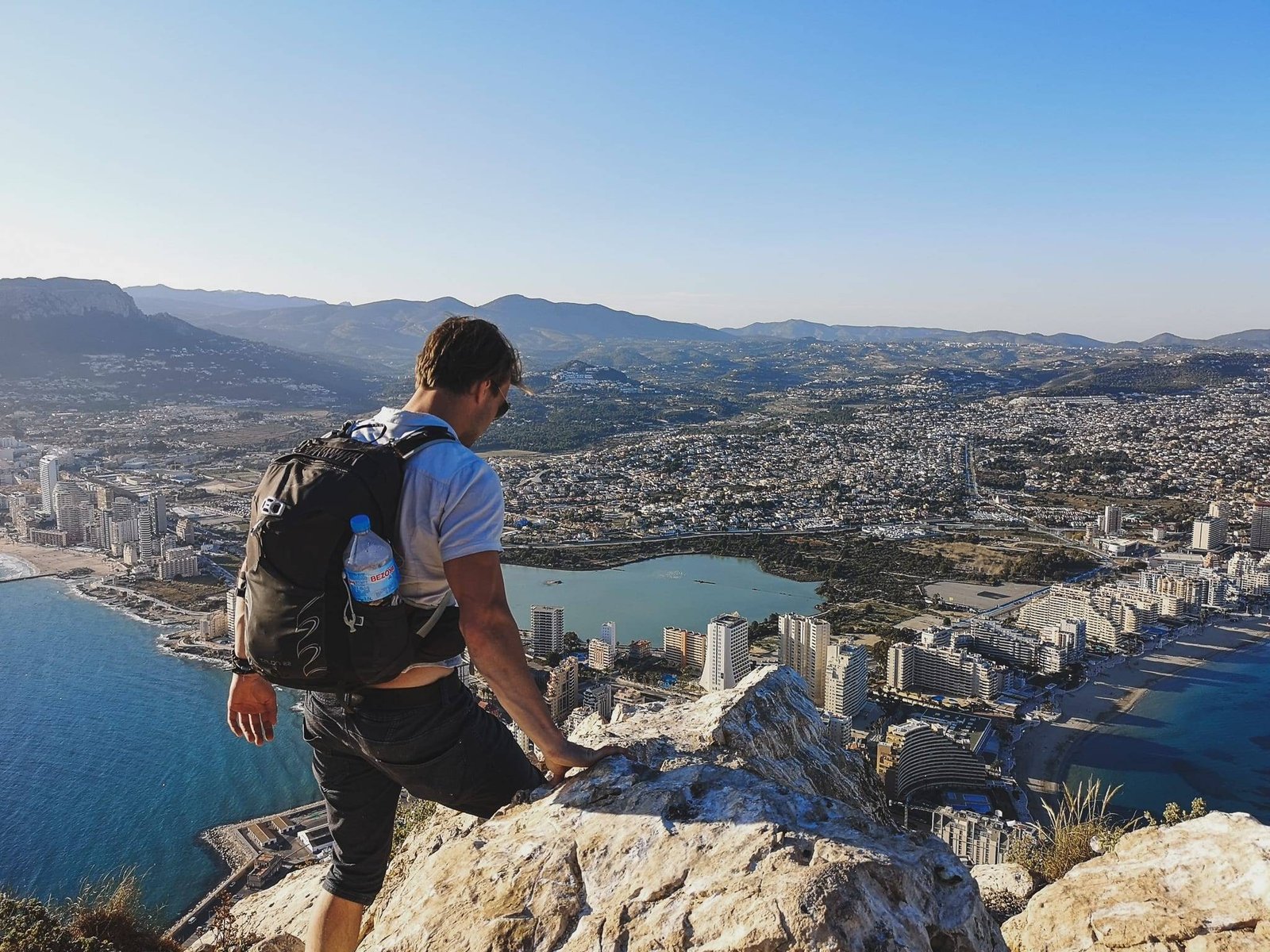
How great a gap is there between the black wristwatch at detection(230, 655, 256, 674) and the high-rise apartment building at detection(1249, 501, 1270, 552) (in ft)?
85.3

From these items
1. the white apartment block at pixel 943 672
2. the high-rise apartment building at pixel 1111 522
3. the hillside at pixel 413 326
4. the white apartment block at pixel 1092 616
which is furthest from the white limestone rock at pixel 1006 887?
the hillside at pixel 413 326

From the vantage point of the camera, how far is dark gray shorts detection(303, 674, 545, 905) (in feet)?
3.38

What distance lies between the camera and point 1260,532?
71.2 ft

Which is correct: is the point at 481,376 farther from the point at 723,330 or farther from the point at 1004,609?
the point at 723,330

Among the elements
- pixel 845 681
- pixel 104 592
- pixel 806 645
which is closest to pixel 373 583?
pixel 845 681

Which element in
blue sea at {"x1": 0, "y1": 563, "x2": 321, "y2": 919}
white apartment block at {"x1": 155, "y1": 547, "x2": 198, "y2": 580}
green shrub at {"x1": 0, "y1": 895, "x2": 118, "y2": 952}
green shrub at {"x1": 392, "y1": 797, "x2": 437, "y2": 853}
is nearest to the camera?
green shrub at {"x1": 0, "y1": 895, "x2": 118, "y2": 952}

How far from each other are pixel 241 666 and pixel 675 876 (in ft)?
2.30

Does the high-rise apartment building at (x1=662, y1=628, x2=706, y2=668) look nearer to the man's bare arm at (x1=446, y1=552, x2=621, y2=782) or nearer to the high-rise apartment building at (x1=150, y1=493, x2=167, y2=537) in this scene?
the man's bare arm at (x1=446, y1=552, x2=621, y2=782)

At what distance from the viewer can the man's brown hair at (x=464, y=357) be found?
1093 mm

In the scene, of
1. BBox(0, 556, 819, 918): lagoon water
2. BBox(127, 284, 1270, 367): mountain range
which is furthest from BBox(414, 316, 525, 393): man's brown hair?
BBox(127, 284, 1270, 367): mountain range

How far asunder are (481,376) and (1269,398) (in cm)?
5897

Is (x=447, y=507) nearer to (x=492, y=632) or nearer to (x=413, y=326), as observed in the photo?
(x=492, y=632)

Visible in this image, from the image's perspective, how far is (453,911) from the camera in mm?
1009

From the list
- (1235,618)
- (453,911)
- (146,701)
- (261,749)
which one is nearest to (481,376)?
(453,911)
